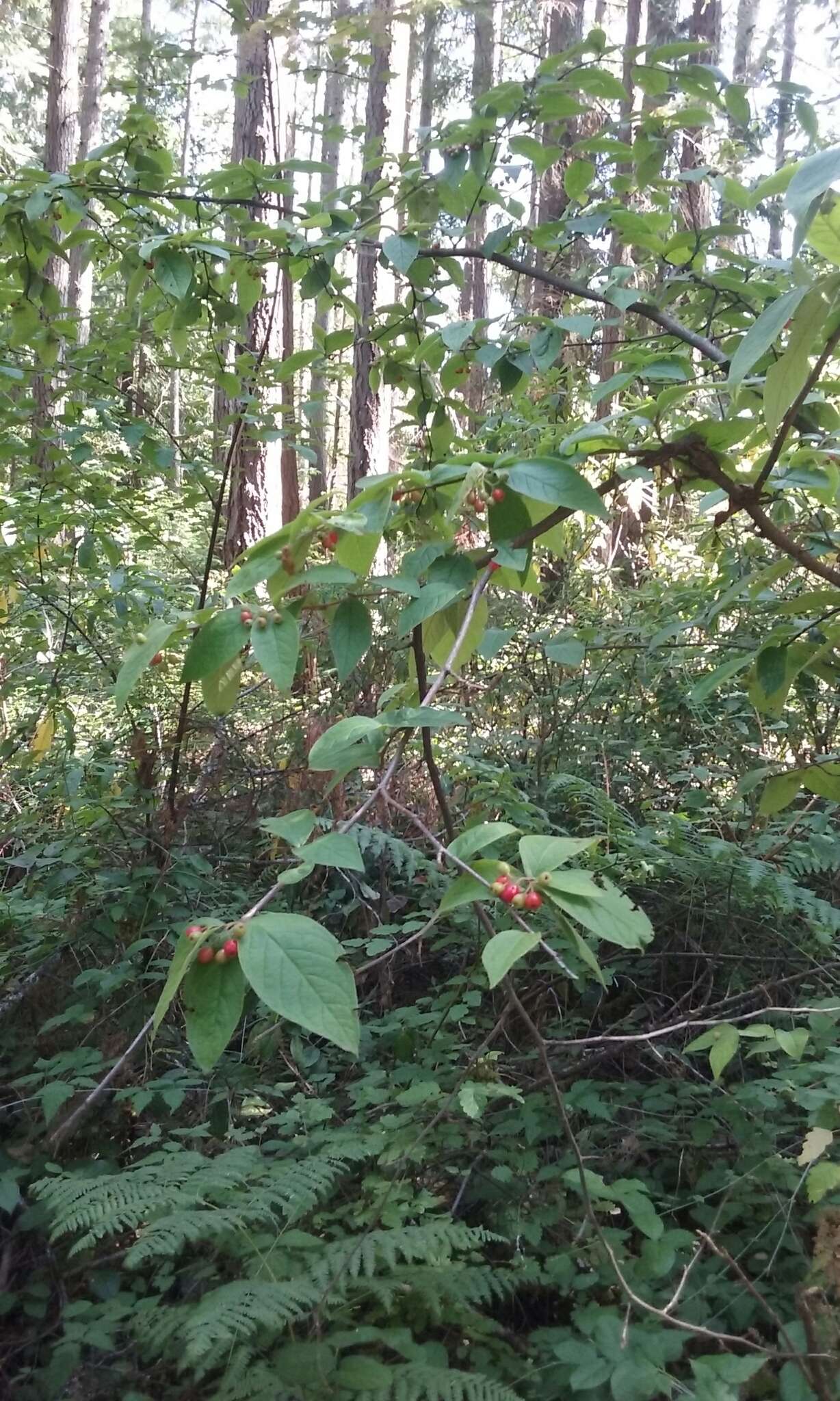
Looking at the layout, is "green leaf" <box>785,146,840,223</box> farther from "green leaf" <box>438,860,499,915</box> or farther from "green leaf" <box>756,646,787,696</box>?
"green leaf" <box>756,646,787,696</box>

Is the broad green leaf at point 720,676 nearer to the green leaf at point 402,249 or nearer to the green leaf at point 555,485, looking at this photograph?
the green leaf at point 555,485

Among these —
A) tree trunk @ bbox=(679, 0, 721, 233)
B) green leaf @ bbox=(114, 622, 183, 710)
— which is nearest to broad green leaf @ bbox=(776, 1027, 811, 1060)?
green leaf @ bbox=(114, 622, 183, 710)

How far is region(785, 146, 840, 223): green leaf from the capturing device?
0.82 meters

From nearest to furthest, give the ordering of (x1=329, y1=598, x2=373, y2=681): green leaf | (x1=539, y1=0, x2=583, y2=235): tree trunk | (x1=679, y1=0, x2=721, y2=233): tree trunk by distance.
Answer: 1. (x1=329, y1=598, x2=373, y2=681): green leaf
2. (x1=679, y1=0, x2=721, y2=233): tree trunk
3. (x1=539, y1=0, x2=583, y2=235): tree trunk

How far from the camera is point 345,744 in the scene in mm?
1065

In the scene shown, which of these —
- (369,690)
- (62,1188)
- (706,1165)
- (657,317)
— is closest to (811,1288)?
(706,1165)

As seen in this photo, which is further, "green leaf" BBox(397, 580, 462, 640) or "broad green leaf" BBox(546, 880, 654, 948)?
"green leaf" BBox(397, 580, 462, 640)

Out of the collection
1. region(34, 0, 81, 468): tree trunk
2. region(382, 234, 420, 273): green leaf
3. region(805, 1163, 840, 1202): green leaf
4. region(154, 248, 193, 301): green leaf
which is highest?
region(34, 0, 81, 468): tree trunk

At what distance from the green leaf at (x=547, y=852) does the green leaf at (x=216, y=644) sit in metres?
0.41

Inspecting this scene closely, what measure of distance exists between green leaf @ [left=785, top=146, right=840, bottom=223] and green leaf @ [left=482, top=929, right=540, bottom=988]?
0.76m

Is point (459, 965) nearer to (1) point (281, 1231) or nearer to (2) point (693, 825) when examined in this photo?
(2) point (693, 825)

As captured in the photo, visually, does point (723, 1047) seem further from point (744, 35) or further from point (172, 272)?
point (744, 35)

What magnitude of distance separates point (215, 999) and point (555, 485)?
726 mm

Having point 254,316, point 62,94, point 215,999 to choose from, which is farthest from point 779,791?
point 62,94
